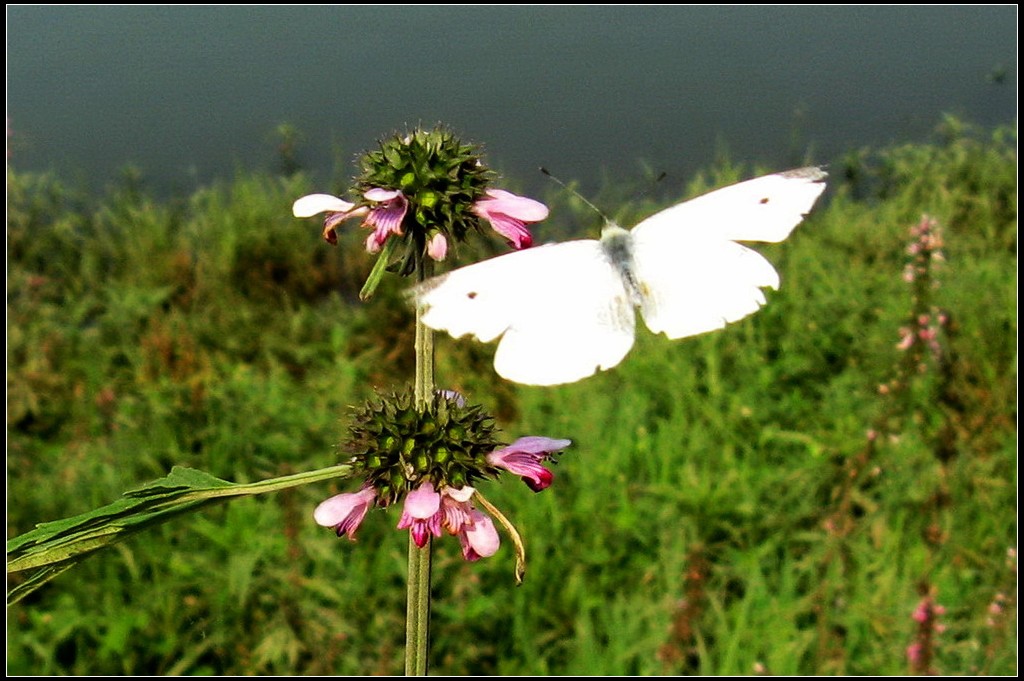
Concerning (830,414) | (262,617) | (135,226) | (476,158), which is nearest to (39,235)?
(135,226)

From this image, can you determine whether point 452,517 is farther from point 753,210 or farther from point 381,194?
point 753,210

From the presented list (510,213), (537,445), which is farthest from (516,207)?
(537,445)

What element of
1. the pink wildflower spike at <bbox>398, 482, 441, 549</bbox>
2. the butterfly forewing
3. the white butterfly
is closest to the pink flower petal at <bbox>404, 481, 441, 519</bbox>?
the pink wildflower spike at <bbox>398, 482, 441, 549</bbox>

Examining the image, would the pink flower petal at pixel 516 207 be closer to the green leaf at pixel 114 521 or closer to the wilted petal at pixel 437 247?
the wilted petal at pixel 437 247

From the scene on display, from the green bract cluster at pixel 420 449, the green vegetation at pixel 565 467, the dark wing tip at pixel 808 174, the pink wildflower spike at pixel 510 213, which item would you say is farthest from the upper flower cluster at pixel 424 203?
the green vegetation at pixel 565 467

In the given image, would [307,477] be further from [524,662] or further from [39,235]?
[39,235]

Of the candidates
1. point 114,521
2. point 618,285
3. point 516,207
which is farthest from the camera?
point 618,285

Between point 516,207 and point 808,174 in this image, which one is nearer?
point 516,207
